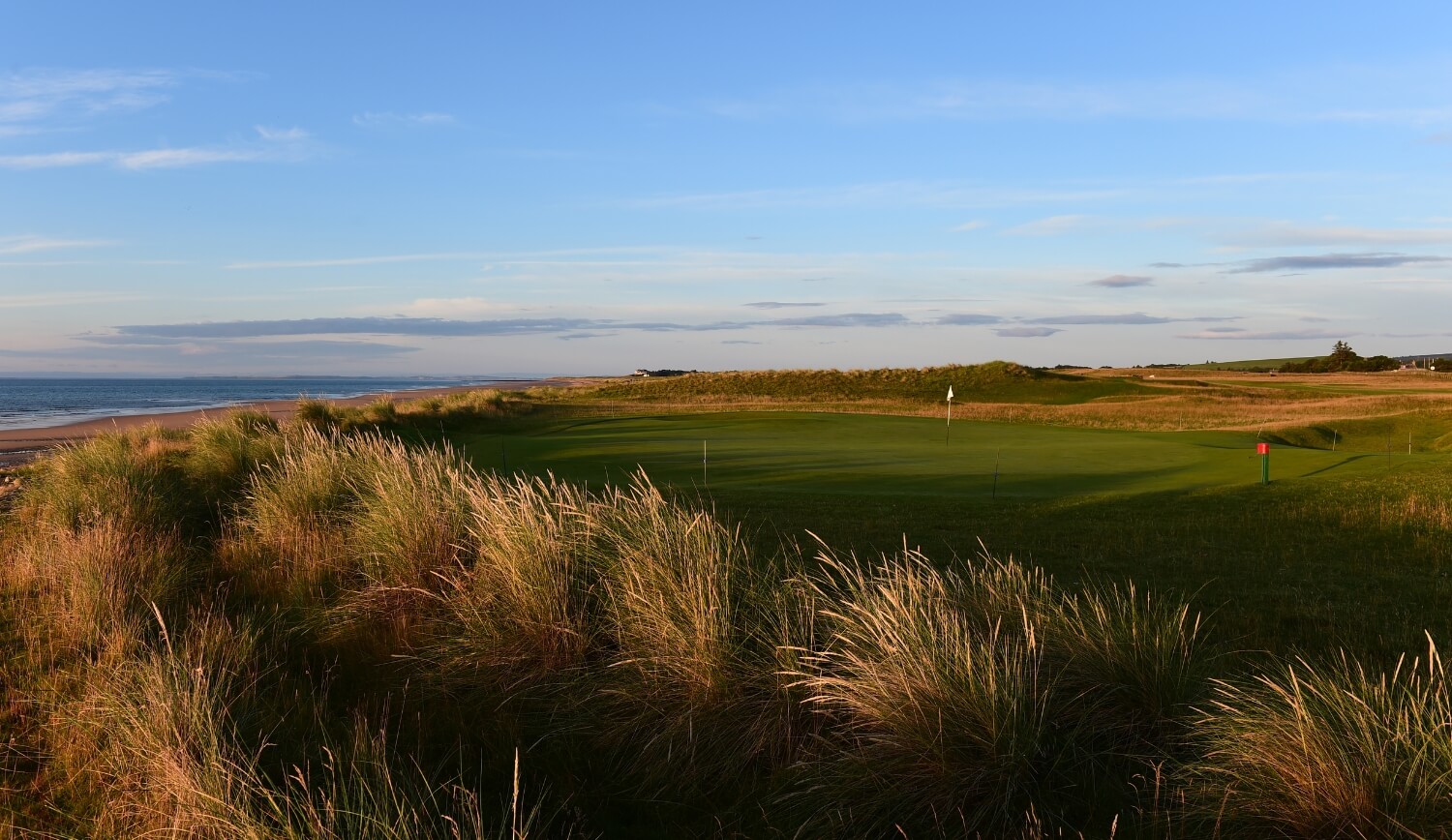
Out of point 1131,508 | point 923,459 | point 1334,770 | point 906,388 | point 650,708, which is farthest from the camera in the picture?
point 906,388

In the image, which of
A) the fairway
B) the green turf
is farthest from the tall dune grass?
the fairway

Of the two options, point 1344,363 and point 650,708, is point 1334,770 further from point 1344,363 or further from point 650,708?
point 1344,363

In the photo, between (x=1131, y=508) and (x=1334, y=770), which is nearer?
(x=1334, y=770)

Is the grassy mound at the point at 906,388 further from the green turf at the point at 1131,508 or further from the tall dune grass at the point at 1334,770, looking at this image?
the tall dune grass at the point at 1334,770

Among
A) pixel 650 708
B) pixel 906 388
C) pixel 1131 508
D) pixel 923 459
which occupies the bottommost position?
pixel 650 708

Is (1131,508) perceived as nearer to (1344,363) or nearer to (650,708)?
(650,708)

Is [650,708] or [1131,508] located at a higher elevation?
[1131,508]

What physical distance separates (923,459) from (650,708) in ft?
41.2

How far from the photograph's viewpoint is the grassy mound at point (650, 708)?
3.87 metres

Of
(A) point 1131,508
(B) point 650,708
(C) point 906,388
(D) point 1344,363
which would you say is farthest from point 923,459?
(D) point 1344,363

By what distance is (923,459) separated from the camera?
1698 cm

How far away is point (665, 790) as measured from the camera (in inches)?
179

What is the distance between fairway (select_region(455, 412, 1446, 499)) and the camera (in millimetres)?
14141

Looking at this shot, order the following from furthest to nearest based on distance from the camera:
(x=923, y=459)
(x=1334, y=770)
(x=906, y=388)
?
(x=906, y=388) < (x=923, y=459) < (x=1334, y=770)
